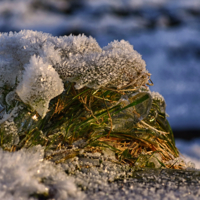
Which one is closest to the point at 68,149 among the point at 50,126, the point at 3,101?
the point at 50,126

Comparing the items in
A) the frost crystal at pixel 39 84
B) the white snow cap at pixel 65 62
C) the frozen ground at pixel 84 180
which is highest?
the white snow cap at pixel 65 62

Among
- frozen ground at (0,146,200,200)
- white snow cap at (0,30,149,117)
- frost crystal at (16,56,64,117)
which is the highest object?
white snow cap at (0,30,149,117)

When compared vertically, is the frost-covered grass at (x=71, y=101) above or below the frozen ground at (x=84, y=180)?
above

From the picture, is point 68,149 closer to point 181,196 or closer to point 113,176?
point 113,176

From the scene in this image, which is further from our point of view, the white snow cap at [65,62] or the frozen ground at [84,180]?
the white snow cap at [65,62]

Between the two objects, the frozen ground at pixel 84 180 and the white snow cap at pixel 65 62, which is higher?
the white snow cap at pixel 65 62

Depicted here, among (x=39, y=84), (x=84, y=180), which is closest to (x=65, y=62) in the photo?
(x=39, y=84)

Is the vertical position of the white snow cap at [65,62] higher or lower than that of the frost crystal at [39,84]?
higher

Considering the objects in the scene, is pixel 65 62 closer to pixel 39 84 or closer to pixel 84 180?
pixel 39 84

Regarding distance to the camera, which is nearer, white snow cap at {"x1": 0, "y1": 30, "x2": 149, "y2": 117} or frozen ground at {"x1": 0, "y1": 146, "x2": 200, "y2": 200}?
frozen ground at {"x1": 0, "y1": 146, "x2": 200, "y2": 200}
